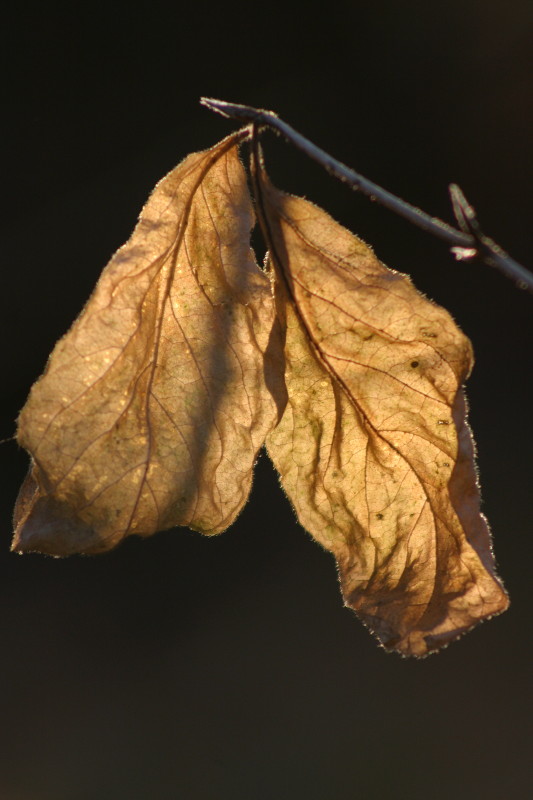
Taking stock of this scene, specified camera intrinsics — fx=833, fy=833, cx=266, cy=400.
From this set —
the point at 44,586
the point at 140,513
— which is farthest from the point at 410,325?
the point at 44,586

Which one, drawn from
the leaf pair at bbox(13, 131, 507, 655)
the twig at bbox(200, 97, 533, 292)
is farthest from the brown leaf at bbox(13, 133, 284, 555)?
the twig at bbox(200, 97, 533, 292)

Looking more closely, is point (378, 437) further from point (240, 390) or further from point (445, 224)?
point (445, 224)

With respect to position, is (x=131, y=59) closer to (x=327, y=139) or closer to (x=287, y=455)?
(x=327, y=139)

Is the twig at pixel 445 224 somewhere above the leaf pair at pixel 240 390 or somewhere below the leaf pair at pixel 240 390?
above

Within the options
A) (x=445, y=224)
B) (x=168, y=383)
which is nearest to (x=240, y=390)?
(x=168, y=383)

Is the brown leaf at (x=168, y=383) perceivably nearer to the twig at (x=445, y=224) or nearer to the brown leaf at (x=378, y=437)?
the brown leaf at (x=378, y=437)

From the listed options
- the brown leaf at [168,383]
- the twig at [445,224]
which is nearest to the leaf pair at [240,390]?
the brown leaf at [168,383]

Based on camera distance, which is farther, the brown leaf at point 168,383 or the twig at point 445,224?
the brown leaf at point 168,383
